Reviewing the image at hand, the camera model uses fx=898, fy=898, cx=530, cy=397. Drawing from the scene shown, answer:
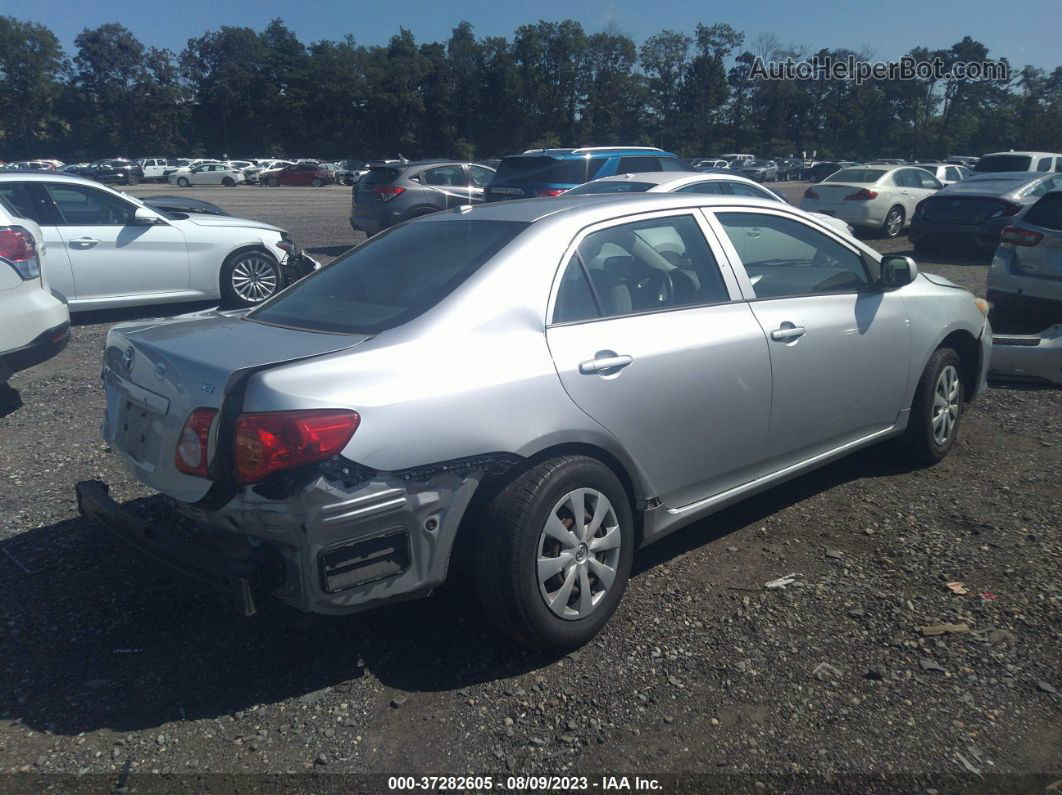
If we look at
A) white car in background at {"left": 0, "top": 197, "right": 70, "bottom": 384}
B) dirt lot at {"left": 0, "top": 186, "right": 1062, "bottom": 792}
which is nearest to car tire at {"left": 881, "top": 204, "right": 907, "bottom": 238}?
dirt lot at {"left": 0, "top": 186, "right": 1062, "bottom": 792}

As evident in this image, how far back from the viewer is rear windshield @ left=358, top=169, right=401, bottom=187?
16.8 meters

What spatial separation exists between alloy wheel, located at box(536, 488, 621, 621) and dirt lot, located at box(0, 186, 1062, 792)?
24 cm

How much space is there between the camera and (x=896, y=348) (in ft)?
15.3

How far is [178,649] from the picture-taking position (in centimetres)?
339

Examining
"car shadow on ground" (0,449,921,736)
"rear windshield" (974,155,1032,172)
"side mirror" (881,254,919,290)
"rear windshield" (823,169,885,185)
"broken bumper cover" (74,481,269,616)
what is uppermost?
"rear windshield" (974,155,1032,172)

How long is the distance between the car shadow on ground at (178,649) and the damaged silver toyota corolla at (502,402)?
0.33 metres

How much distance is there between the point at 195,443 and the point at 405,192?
14.2 metres

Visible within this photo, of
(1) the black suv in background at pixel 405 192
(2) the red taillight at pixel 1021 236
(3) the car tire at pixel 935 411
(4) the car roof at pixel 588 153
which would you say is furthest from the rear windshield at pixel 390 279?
(1) the black suv in background at pixel 405 192

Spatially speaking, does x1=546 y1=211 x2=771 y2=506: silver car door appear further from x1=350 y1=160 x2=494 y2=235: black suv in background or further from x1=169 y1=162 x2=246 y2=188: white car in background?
x1=169 y1=162 x2=246 y2=188: white car in background

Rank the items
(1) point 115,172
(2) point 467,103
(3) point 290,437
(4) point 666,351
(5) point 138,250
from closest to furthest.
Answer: (3) point 290,437
(4) point 666,351
(5) point 138,250
(1) point 115,172
(2) point 467,103

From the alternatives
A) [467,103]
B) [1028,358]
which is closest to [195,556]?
[1028,358]

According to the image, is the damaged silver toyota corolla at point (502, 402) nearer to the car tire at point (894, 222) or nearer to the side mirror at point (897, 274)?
the side mirror at point (897, 274)

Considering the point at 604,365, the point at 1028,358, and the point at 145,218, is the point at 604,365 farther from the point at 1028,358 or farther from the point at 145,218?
the point at 145,218

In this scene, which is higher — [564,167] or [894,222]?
[564,167]
